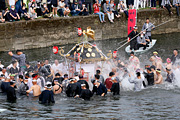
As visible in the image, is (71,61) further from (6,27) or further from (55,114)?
(6,27)

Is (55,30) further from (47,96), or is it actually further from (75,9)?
(47,96)

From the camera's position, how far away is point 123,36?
111 feet

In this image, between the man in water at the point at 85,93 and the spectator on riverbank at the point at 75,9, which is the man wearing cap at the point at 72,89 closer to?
the man in water at the point at 85,93

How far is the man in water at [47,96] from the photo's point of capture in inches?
639

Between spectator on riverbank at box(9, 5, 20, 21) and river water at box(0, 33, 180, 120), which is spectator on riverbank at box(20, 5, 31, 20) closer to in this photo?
spectator on riverbank at box(9, 5, 20, 21)

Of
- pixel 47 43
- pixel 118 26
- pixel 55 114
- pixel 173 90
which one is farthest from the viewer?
pixel 118 26

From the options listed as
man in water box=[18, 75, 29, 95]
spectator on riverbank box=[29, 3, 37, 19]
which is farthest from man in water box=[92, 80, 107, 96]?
spectator on riverbank box=[29, 3, 37, 19]

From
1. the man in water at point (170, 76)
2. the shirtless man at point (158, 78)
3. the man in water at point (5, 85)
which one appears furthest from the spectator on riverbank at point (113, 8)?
the man in water at point (5, 85)

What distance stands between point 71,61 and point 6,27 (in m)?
10.3

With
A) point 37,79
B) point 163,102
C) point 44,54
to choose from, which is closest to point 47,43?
point 44,54

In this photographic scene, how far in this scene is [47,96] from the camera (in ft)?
53.6

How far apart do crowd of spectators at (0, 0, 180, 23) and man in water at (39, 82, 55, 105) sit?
12301 millimetres

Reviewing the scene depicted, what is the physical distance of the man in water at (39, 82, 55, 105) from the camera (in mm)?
16234

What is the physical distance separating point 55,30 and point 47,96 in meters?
14.6
